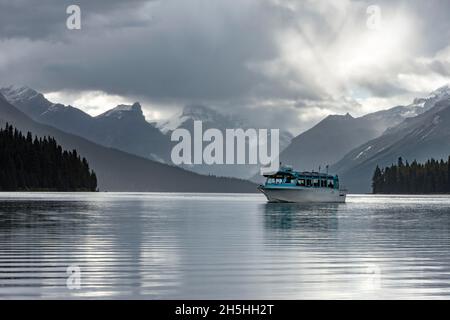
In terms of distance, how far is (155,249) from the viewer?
59438 mm

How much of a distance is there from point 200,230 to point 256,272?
41.6 metres

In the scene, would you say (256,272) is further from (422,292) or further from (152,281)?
(422,292)

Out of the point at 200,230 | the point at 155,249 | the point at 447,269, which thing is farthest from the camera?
the point at 200,230

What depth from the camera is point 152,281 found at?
1586 inches

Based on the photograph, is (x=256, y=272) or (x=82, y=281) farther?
(x=256, y=272)

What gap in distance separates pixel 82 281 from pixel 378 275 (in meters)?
14.9
